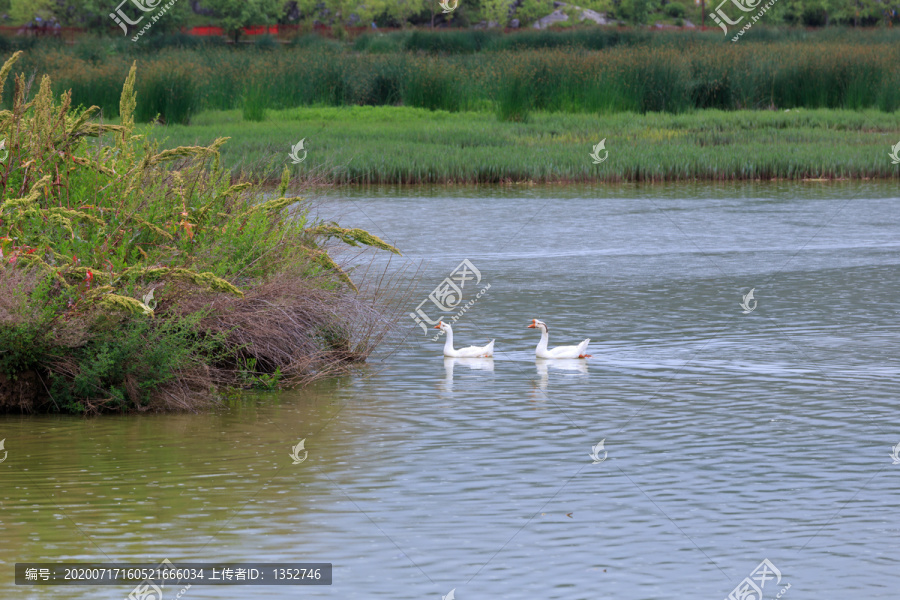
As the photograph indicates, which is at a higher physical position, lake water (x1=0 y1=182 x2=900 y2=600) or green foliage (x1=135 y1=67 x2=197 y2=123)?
green foliage (x1=135 y1=67 x2=197 y2=123)

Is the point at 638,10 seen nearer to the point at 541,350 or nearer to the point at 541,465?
the point at 541,350

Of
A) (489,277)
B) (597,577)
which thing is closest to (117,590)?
(597,577)

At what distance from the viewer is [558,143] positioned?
29000 mm

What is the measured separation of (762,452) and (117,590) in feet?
14.5

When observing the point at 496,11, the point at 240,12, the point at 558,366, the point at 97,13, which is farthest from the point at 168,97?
the point at 496,11

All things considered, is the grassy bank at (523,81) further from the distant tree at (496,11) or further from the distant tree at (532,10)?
the distant tree at (532,10)

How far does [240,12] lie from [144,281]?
61951mm

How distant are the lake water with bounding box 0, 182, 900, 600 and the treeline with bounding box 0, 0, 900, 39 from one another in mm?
56588

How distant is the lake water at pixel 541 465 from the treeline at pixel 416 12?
56588 millimetres

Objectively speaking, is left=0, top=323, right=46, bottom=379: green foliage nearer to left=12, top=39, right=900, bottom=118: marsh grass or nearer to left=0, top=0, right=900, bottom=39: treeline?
left=12, top=39, right=900, bottom=118: marsh grass

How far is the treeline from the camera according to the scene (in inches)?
2707

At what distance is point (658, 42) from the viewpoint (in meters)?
45.8

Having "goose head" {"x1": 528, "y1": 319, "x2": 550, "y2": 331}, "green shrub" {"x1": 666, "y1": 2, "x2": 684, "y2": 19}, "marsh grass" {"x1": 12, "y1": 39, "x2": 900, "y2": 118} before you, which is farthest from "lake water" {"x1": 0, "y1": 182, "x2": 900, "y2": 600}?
"green shrub" {"x1": 666, "y1": 2, "x2": 684, "y2": 19}

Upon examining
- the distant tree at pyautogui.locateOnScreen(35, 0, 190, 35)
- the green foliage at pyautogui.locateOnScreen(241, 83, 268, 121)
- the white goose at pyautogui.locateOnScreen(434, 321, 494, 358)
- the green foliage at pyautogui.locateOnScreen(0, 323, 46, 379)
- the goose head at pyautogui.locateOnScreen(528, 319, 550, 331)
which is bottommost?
the white goose at pyautogui.locateOnScreen(434, 321, 494, 358)
